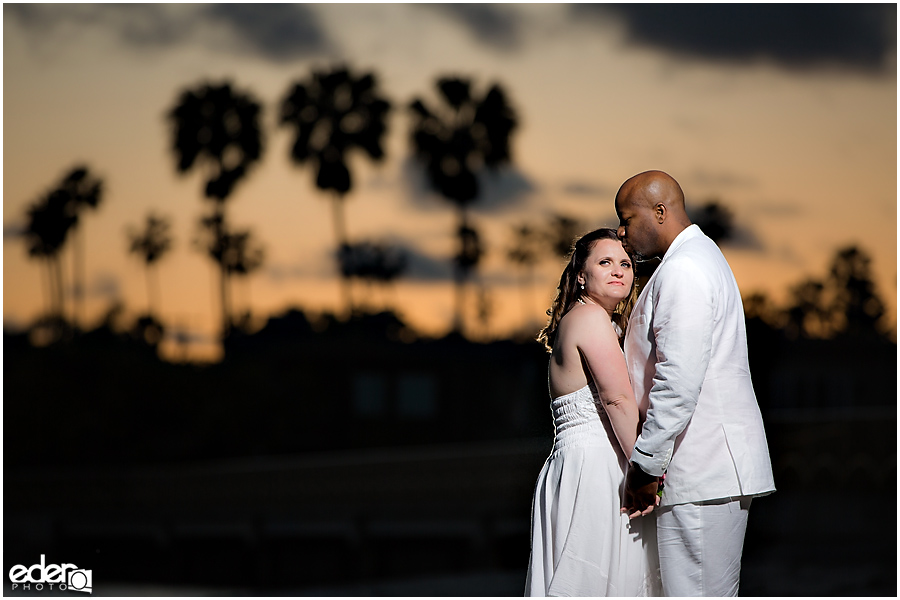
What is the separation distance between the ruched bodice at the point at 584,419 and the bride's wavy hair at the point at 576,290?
0.28 metres

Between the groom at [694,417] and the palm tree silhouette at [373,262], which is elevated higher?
the palm tree silhouette at [373,262]

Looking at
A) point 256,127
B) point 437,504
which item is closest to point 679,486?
point 437,504

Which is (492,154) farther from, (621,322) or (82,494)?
(621,322)

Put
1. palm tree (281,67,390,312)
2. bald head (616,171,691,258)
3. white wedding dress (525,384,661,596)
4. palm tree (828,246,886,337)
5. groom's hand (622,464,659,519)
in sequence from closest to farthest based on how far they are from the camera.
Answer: groom's hand (622,464,659,519) → bald head (616,171,691,258) → white wedding dress (525,384,661,596) → palm tree (281,67,390,312) → palm tree (828,246,886,337)

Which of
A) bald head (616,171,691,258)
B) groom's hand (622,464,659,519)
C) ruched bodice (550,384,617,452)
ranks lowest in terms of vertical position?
groom's hand (622,464,659,519)

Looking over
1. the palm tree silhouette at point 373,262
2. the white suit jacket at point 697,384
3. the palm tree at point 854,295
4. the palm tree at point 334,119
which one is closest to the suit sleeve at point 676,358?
the white suit jacket at point 697,384

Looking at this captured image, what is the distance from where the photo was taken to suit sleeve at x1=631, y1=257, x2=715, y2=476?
3750 millimetres

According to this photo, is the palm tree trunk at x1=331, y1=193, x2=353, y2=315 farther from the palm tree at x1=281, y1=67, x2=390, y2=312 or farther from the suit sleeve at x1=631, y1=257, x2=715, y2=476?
the suit sleeve at x1=631, y1=257, x2=715, y2=476

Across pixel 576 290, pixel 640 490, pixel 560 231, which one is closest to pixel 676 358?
pixel 640 490

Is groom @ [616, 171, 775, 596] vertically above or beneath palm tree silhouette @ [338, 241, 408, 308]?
beneath

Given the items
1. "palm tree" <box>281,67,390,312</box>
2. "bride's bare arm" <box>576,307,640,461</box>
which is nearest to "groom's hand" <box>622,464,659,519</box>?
"bride's bare arm" <box>576,307,640,461</box>

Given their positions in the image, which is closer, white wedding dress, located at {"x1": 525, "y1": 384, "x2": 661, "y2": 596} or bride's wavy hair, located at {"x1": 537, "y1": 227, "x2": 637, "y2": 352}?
white wedding dress, located at {"x1": 525, "y1": 384, "x2": 661, "y2": 596}

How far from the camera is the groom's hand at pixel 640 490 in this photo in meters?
3.90

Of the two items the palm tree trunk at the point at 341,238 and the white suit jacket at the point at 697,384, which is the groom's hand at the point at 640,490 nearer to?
the white suit jacket at the point at 697,384
